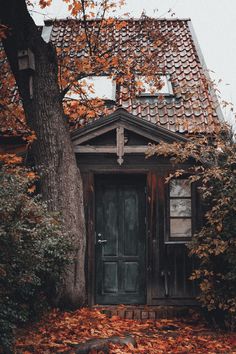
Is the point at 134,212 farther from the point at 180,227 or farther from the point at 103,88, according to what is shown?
the point at 103,88

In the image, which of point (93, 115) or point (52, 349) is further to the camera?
point (93, 115)

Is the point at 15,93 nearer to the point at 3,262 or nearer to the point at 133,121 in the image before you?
the point at 133,121

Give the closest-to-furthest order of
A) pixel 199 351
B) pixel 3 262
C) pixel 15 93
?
pixel 3 262
pixel 199 351
pixel 15 93

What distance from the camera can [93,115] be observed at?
11.3 meters

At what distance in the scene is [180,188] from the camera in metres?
11.2

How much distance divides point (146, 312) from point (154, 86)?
18.7ft

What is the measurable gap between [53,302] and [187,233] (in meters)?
3.41

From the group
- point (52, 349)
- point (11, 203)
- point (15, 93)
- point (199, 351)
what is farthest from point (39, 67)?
point (199, 351)

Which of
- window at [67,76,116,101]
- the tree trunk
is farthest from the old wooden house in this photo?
window at [67,76,116,101]

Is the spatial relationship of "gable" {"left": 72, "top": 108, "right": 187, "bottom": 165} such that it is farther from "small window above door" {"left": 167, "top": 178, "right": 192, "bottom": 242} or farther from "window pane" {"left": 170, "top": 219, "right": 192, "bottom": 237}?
"window pane" {"left": 170, "top": 219, "right": 192, "bottom": 237}

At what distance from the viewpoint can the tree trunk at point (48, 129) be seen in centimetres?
983

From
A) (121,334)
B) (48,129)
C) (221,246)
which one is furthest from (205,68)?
(121,334)

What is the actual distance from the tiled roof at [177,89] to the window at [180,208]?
4.24 feet

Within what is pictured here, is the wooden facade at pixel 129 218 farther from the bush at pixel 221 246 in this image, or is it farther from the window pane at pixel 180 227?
the bush at pixel 221 246
